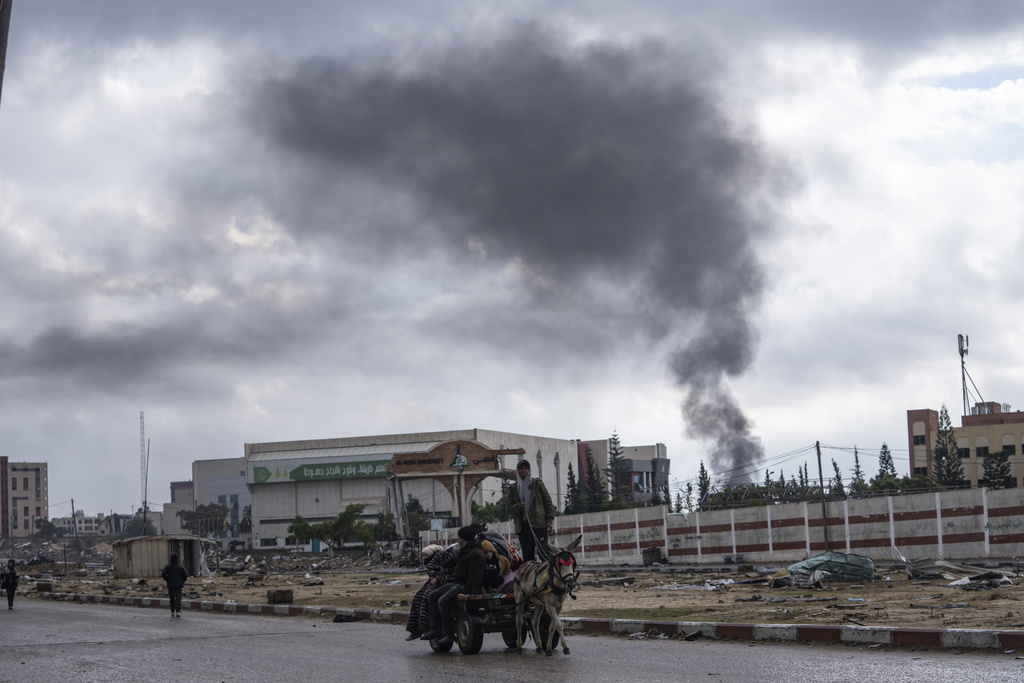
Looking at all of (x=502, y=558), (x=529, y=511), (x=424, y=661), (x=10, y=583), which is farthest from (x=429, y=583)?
(x=10, y=583)

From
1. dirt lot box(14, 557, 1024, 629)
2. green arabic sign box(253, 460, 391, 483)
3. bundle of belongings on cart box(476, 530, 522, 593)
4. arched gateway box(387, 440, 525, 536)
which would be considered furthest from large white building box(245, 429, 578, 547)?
bundle of belongings on cart box(476, 530, 522, 593)

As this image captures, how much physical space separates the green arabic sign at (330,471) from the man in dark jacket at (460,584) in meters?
105

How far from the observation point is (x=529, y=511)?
40.9 feet

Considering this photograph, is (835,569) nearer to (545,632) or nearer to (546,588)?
(545,632)

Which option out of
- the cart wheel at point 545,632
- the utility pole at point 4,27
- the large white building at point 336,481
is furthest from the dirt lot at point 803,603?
the large white building at point 336,481

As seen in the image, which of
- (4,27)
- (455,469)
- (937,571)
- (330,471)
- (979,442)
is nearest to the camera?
(4,27)

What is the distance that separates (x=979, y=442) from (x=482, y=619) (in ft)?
→ 317

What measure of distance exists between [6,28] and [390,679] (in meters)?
7.50

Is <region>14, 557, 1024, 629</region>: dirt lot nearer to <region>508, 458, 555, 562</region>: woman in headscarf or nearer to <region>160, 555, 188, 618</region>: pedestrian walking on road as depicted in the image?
<region>508, 458, 555, 562</region>: woman in headscarf

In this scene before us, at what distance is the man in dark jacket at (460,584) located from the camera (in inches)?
429

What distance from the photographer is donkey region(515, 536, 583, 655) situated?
10.1 metres

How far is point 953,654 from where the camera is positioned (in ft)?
30.3

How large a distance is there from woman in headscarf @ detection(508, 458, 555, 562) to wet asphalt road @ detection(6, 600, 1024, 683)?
1.33 metres

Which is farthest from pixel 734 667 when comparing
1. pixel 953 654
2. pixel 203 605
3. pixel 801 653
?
pixel 203 605
